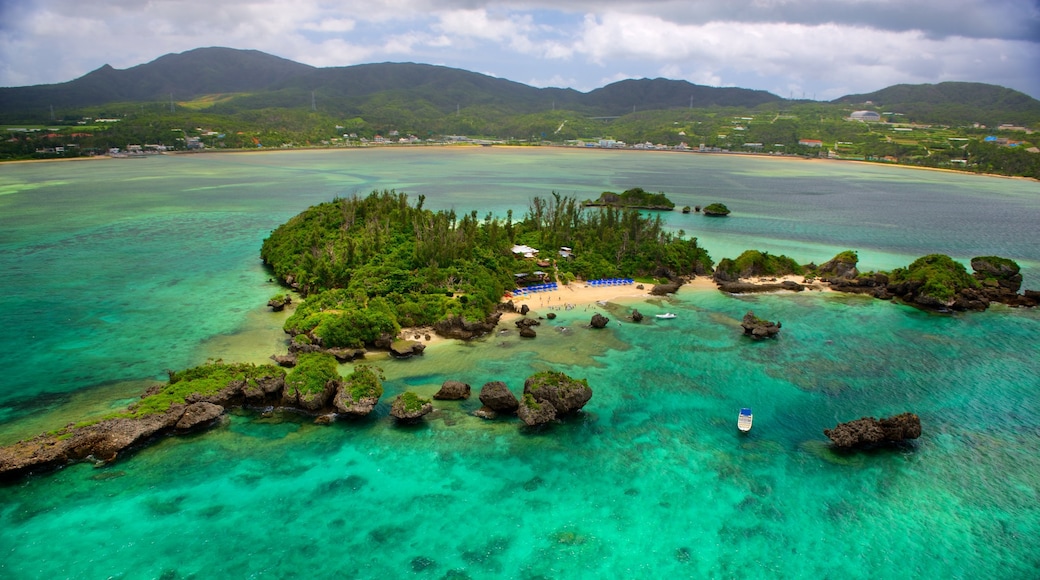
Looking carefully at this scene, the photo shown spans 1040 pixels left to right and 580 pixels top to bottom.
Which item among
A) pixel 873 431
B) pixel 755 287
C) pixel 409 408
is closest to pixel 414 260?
pixel 409 408

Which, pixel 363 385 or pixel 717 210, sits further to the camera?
pixel 717 210

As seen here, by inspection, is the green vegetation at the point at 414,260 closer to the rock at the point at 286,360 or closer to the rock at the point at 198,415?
the rock at the point at 286,360

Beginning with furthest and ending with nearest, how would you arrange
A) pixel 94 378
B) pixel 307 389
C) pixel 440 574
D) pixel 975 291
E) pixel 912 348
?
1. pixel 975 291
2. pixel 912 348
3. pixel 94 378
4. pixel 307 389
5. pixel 440 574

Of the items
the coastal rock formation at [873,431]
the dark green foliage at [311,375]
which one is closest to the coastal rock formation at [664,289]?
the coastal rock formation at [873,431]

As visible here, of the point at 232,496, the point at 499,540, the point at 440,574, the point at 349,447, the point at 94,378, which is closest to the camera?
the point at 440,574

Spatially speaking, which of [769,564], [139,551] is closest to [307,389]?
[139,551]

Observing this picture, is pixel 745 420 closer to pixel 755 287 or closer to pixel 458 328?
pixel 458 328

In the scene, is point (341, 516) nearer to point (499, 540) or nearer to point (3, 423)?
point (499, 540)
